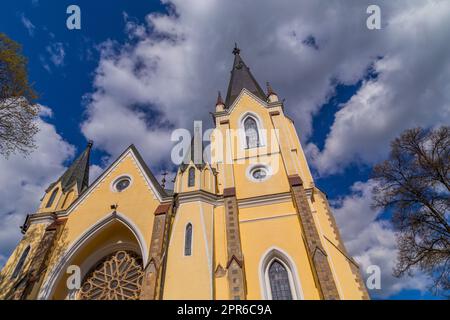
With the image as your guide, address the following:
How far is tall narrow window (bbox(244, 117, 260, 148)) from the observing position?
52.4ft

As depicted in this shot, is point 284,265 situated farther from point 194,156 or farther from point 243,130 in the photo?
point 243,130

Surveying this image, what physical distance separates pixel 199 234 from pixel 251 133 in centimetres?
864

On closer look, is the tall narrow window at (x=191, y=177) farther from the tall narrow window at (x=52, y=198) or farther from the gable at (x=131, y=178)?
the tall narrow window at (x=52, y=198)

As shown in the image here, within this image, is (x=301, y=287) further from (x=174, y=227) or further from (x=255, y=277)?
(x=174, y=227)

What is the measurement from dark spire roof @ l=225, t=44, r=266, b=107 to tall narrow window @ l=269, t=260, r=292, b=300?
42.6ft

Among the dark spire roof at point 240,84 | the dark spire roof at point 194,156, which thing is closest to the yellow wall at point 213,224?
the dark spire roof at point 194,156

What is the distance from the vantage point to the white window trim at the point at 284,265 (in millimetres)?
9453

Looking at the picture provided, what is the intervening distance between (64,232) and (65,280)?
247 centimetres

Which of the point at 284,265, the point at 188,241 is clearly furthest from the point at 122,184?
the point at 284,265

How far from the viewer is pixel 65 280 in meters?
11.9

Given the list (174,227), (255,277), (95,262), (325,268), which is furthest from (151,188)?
(325,268)

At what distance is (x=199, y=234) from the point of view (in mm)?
10750
